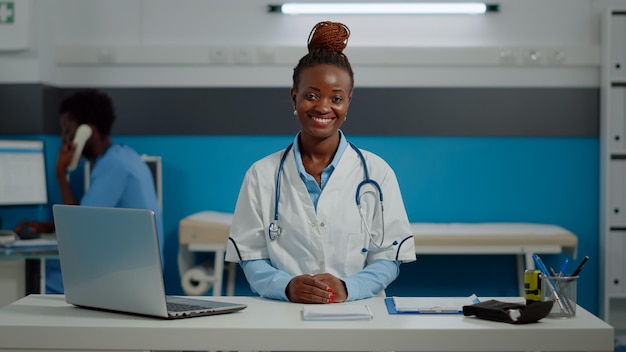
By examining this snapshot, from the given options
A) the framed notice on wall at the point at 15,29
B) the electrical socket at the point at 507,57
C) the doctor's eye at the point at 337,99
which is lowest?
the doctor's eye at the point at 337,99

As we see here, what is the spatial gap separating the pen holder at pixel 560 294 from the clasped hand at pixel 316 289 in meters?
0.46

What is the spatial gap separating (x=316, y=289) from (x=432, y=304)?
0.89ft

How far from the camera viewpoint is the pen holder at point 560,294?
74.7 inches

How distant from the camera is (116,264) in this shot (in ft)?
6.11

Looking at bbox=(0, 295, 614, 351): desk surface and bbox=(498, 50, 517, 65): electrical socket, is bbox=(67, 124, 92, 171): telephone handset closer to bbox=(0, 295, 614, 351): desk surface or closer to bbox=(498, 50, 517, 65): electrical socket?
bbox=(498, 50, 517, 65): electrical socket

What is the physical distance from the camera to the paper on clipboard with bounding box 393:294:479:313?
194 cm

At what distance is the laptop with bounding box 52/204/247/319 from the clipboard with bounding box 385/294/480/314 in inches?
13.4

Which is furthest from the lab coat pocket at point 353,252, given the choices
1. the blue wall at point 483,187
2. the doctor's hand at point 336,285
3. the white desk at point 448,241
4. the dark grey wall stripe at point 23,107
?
the dark grey wall stripe at point 23,107

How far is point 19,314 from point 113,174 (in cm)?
189

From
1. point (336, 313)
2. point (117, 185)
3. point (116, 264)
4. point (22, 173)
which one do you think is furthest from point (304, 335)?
point (22, 173)

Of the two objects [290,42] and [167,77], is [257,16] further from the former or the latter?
[167,77]

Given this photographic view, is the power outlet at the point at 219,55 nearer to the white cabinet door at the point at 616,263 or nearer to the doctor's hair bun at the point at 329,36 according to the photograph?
the white cabinet door at the point at 616,263

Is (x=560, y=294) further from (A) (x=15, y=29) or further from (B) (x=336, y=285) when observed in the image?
(A) (x=15, y=29)

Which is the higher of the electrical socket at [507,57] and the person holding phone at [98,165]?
the electrical socket at [507,57]
